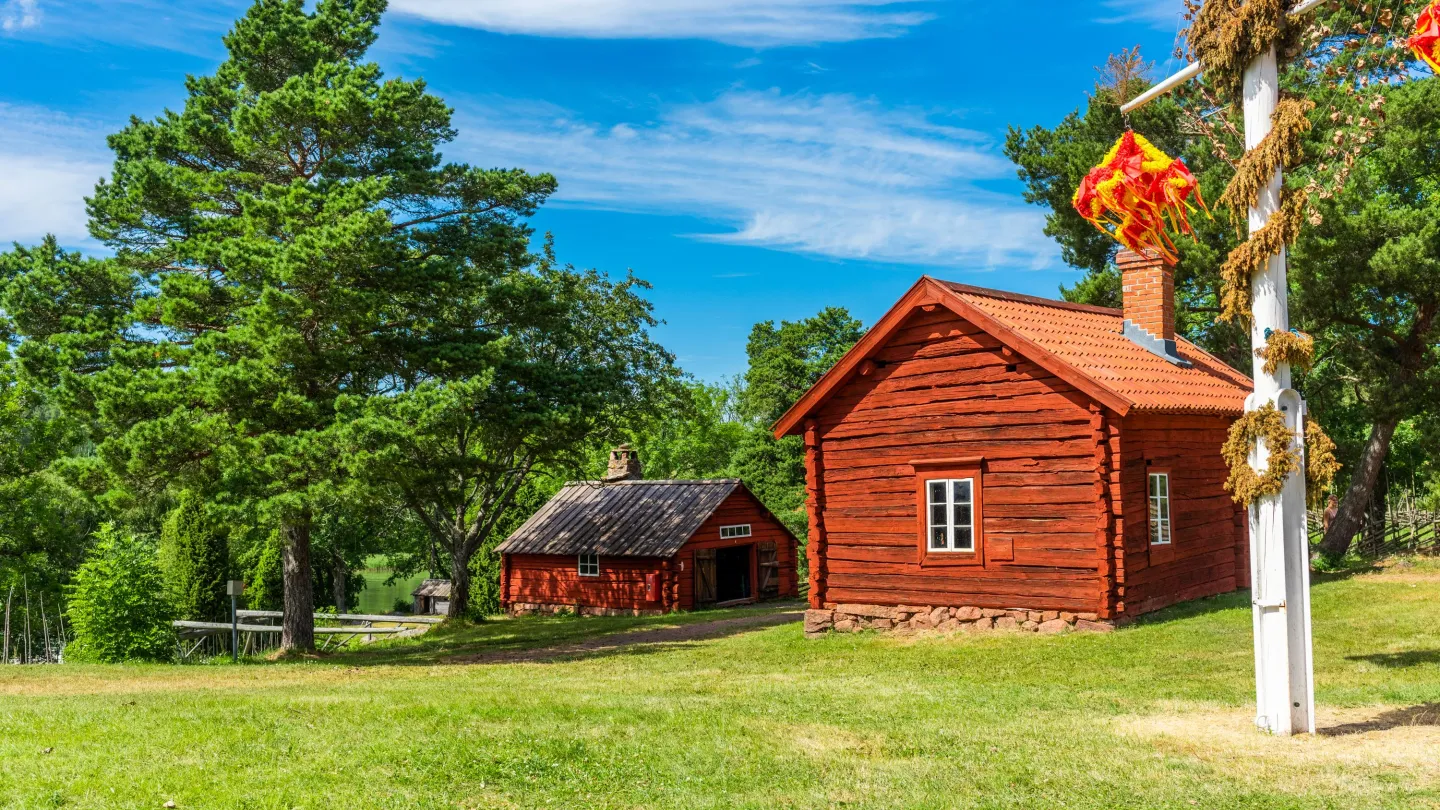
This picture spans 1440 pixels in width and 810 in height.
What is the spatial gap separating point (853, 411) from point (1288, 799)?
1256 cm

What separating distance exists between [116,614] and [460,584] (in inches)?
523

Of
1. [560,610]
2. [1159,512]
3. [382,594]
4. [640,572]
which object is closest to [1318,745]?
[1159,512]

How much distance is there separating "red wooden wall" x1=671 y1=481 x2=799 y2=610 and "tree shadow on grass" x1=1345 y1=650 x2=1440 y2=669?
21.9 m

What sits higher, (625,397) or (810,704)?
(625,397)

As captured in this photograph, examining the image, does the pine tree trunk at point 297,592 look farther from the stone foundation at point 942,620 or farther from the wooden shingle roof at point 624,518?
the wooden shingle roof at point 624,518

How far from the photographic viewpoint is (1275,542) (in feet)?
31.0

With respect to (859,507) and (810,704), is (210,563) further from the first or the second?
(810,704)

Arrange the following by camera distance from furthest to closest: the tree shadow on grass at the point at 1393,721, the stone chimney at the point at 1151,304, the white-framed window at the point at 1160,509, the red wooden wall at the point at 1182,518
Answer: the stone chimney at the point at 1151,304 < the white-framed window at the point at 1160,509 < the red wooden wall at the point at 1182,518 < the tree shadow on grass at the point at 1393,721

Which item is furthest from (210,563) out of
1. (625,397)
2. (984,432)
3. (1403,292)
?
(1403,292)

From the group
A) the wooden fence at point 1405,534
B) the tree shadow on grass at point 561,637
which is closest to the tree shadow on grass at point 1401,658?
the tree shadow on grass at point 561,637

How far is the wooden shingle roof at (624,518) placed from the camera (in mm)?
34688

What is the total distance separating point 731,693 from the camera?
13.5 meters

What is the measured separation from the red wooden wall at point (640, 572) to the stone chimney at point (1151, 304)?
16509 millimetres

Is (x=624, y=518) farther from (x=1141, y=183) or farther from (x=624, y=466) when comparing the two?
(x=1141, y=183)
